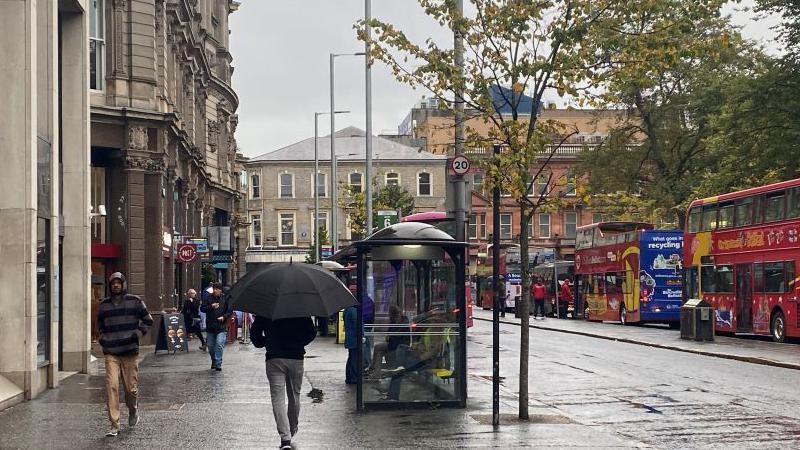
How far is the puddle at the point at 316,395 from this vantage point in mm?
17000

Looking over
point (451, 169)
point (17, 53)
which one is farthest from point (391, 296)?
point (17, 53)

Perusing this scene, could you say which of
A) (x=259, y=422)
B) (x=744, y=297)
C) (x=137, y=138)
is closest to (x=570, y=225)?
(x=744, y=297)

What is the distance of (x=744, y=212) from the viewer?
33.8m

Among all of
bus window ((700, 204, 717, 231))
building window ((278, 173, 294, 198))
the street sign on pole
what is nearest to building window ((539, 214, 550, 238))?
building window ((278, 173, 294, 198))

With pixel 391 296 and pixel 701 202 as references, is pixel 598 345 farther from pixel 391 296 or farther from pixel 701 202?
pixel 391 296

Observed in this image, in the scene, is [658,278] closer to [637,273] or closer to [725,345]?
[637,273]

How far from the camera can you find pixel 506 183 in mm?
14367

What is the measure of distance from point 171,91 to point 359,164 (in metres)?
61.0

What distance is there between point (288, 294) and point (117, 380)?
9.49ft

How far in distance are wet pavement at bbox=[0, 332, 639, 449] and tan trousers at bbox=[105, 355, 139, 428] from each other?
0.29 meters

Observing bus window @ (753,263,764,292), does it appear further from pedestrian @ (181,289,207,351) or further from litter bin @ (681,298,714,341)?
pedestrian @ (181,289,207,351)

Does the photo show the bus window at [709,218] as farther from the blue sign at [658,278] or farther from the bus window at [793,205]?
the blue sign at [658,278]

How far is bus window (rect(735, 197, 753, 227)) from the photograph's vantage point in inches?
1312

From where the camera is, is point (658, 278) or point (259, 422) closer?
point (259, 422)
